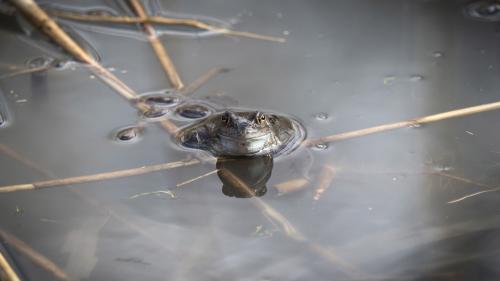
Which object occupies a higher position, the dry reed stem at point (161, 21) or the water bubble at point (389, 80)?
the dry reed stem at point (161, 21)

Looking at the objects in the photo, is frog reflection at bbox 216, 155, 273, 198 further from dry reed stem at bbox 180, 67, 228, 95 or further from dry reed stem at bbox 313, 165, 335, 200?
dry reed stem at bbox 180, 67, 228, 95

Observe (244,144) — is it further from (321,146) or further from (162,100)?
(162,100)

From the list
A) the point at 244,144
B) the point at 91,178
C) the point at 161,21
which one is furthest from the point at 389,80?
the point at 91,178

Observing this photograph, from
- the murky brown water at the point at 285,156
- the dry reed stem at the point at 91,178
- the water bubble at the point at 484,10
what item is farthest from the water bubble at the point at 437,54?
the dry reed stem at the point at 91,178

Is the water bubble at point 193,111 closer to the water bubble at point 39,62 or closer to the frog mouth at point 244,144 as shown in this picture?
the frog mouth at point 244,144

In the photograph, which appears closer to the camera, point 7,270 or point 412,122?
point 7,270

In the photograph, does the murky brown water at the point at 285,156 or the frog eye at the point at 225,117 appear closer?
the murky brown water at the point at 285,156

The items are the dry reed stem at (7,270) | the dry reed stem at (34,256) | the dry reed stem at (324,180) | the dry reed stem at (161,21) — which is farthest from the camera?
the dry reed stem at (161,21)
